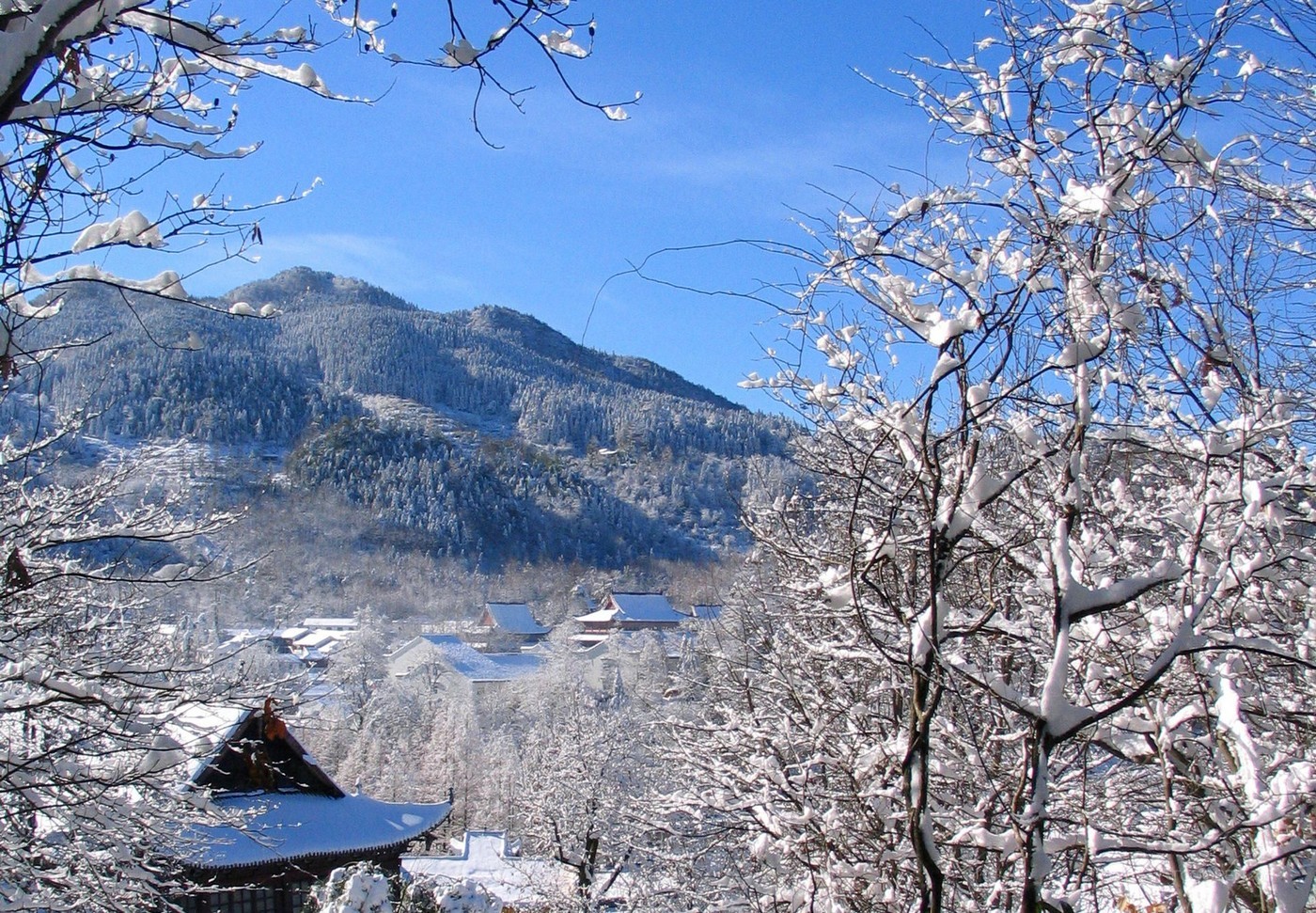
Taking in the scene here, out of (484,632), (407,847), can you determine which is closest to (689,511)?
(484,632)

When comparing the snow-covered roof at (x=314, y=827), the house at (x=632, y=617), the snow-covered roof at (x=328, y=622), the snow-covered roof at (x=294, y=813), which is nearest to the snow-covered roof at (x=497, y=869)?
the snow-covered roof at (x=314, y=827)

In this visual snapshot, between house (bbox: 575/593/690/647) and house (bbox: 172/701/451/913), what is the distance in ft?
146

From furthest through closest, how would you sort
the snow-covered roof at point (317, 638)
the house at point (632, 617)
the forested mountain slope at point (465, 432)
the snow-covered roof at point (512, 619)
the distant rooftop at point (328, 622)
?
1. the forested mountain slope at point (465, 432)
2. the distant rooftop at point (328, 622)
3. the snow-covered roof at point (512, 619)
4. the snow-covered roof at point (317, 638)
5. the house at point (632, 617)

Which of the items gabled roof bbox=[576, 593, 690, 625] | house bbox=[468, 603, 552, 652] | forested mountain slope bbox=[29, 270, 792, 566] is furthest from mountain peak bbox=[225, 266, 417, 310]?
gabled roof bbox=[576, 593, 690, 625]

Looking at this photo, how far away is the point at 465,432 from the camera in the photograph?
14138 centimetres

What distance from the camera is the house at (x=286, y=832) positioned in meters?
13.7

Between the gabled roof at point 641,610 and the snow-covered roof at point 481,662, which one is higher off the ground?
the gabled roof at point 641,610

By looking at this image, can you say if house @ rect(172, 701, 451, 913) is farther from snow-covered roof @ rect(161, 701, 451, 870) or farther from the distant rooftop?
the distant rooftop

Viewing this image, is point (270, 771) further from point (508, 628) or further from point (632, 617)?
point (508, 628)

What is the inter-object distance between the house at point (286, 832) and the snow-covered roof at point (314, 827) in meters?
0.01

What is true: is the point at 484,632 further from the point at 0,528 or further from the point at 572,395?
the point at 0,528

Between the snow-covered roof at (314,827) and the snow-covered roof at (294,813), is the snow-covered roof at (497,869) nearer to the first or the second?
the snow-covered roof at (314,827)

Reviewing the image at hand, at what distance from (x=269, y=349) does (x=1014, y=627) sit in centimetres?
15988

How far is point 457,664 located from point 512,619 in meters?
24.3
